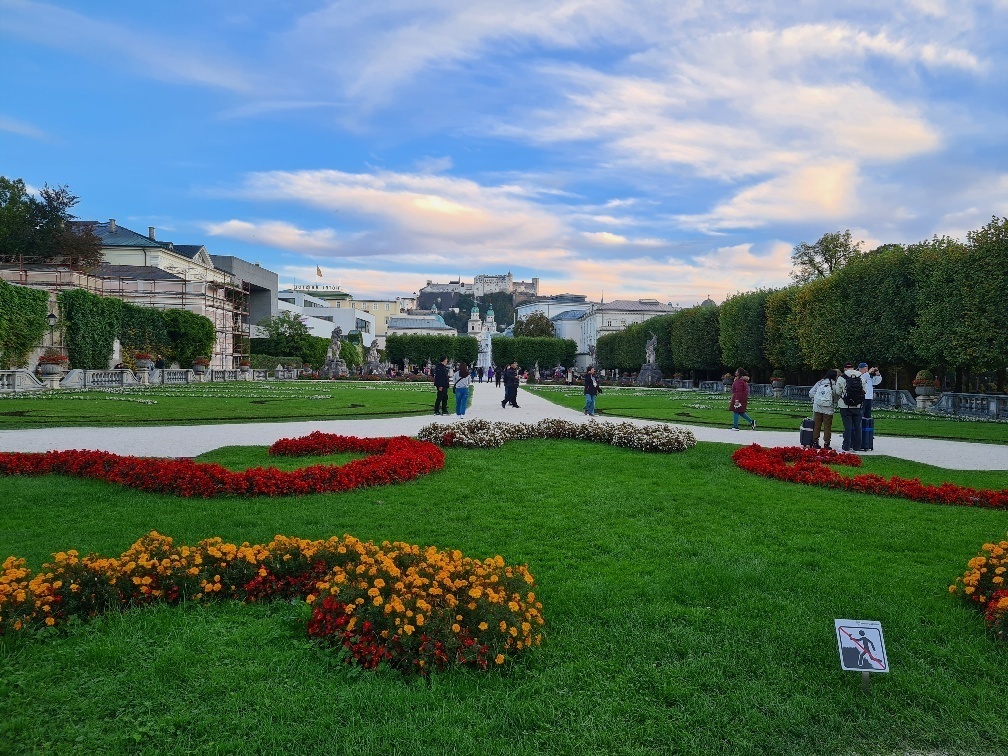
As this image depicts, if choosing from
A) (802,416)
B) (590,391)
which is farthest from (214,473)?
(802,416)

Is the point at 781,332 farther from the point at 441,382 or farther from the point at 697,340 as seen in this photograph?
the point at 441,382

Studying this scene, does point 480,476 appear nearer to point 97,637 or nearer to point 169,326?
point 97,637

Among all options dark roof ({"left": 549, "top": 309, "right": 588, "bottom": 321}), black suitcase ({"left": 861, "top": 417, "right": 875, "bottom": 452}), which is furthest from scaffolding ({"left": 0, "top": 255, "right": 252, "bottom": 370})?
dark roof ({"left": 549, "top": 309, "right": 588, "bottom": 321})

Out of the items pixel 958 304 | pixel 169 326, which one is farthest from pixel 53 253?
pixel 958 304

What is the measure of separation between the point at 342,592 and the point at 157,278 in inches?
2414

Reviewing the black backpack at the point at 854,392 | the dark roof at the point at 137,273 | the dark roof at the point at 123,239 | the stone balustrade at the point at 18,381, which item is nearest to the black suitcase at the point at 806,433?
the black backpack at the point at 854,392

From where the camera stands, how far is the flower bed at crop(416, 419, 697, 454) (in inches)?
486

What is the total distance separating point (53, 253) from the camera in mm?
47625

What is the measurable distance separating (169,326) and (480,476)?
44.0 m

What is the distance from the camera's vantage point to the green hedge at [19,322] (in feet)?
100.0

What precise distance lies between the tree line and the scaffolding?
39.4 m

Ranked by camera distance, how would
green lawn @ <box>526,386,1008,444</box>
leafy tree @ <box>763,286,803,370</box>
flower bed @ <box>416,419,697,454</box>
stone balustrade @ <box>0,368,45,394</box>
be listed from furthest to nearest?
leafy tree @ <box>763,286,803,370</box>, stone balustrade @ <box>0,368,45,394</box>, green lawn @ <box>526,386,1008,444</box>, flower bed @ <box>416,419,697,454</box>

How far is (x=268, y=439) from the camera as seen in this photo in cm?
1362

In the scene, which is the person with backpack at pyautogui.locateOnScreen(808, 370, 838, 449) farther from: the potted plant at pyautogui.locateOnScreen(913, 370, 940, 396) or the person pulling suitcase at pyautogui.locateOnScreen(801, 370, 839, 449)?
the potted plant at pyautogui.locateOnScreen(913, 370, 940, 396)
